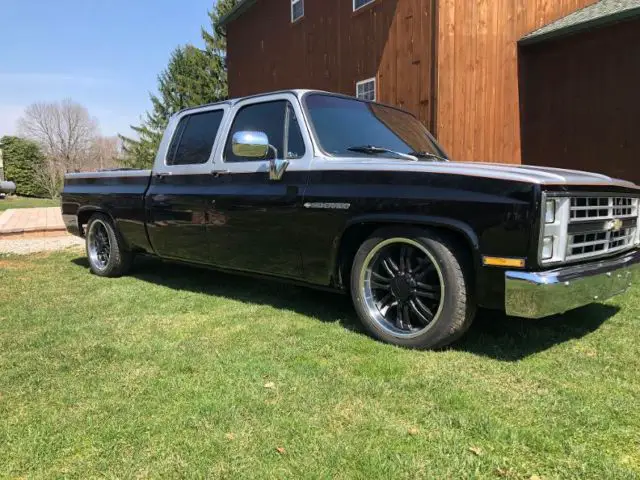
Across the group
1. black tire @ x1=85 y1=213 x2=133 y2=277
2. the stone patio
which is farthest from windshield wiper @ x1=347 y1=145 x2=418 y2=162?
the stone patio

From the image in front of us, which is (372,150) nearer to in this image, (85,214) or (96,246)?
(96,246)

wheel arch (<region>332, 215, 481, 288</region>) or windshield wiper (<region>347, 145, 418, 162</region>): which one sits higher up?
windshield wiper (<region>347, 145, 418, 162</region>)

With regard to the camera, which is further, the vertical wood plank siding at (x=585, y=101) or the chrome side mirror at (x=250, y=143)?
the vertical wood plank siding at (x=585, y=101)

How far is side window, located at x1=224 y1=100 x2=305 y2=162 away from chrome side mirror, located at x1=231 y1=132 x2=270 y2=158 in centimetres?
23

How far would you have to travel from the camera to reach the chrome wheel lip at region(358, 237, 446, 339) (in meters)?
3.35

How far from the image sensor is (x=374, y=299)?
3762mm

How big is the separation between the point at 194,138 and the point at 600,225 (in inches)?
142

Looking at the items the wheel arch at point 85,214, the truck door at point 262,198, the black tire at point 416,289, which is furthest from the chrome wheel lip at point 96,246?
the black tire at point 416,289

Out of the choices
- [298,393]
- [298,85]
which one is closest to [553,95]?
[298,85]

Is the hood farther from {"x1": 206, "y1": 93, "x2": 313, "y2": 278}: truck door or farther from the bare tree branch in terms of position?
the bare tree branch

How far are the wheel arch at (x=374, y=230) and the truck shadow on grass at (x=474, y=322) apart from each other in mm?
511

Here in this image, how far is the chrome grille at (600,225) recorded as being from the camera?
3.21m

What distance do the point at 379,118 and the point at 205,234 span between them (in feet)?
6.11

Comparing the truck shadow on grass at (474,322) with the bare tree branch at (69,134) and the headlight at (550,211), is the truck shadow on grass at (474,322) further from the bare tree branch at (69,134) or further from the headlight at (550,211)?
the bare tree branch at (69,134)
